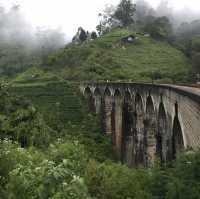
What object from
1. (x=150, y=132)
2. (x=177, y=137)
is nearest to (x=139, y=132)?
(x=150, y=132)

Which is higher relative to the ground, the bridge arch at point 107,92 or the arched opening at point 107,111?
the bridge arch at point 107,92

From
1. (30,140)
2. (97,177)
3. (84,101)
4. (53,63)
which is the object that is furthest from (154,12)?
(97,177)

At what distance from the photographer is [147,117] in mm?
34031

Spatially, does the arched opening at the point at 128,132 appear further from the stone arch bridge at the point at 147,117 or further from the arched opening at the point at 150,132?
the arched opening at the point at 150,132

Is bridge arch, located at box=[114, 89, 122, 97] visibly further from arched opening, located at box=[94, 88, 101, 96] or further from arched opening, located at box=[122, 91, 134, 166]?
arched opening, located at box=[94, 88, 101, 96]

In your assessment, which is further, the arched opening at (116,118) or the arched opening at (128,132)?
the arched opening at (116,118)

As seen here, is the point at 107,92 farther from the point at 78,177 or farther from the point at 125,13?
the point at 125,13

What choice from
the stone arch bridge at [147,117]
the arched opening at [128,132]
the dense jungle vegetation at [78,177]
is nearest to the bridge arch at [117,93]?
the stone arch bridge at [147,117]

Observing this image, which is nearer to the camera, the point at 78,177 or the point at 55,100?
the point at 78,177

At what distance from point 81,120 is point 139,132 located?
51.7 ft

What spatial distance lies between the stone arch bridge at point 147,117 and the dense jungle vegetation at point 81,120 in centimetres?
194

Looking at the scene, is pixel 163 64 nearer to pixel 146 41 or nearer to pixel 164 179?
pixel 146 41

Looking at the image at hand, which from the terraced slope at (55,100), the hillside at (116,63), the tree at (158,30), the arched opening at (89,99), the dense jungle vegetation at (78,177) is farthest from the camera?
the tree at (158,30)

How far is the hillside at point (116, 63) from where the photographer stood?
236ft
